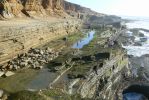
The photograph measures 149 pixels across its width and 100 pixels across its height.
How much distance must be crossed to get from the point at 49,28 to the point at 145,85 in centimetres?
2220

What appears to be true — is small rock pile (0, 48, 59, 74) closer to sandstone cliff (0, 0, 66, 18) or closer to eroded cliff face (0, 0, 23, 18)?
eroded cliff face (0, 0, 23, 18)

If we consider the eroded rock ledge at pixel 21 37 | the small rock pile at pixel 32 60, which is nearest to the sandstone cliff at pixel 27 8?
the eroded rock ledge at pixel 21 37

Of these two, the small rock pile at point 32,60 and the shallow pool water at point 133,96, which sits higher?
the small rock pile at point 32,60

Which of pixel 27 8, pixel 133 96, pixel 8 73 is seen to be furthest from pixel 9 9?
pixel 133 96

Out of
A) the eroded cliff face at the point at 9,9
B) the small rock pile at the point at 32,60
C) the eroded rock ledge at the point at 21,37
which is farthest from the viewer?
the eroded cliff face at the point at 9,9

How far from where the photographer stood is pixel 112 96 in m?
29.0

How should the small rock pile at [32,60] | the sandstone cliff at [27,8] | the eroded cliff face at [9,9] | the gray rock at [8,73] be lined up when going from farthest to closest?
the sandstone cliff at [27,8] < the eroded cliff face at [9,9] < the small rock pile at [32,60] < the gray rock at [8,73]

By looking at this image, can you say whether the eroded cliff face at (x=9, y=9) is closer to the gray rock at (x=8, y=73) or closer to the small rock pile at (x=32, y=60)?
the small rock pile at (x=32, y=60)

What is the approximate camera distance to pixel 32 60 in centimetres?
2844

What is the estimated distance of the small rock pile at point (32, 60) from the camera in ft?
85.9

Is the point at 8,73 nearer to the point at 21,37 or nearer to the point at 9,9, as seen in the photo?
the point at 21,37

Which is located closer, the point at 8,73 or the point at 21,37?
the point at 8,73

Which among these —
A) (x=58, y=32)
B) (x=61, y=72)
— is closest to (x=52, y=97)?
(x=61, y=72)

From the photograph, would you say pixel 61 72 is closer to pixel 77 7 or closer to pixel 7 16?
pixel 7 16
